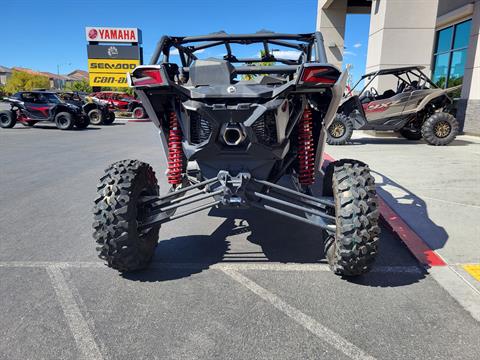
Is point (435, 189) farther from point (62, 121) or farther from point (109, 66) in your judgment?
point (109, 66)

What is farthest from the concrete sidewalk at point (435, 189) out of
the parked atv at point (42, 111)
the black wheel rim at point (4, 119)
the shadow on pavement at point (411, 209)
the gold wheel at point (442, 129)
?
the black wheel rim at point (4, 119)

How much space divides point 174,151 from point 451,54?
16.0 m

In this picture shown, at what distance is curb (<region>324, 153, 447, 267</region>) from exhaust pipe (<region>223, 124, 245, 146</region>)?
6.28 ft

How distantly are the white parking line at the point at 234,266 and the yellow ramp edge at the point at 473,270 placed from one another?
1.15 feet

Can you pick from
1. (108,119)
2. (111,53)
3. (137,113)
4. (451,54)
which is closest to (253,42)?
(451,54)

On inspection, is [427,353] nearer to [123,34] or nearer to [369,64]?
[369,64]

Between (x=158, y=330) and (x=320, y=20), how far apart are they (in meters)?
18.7

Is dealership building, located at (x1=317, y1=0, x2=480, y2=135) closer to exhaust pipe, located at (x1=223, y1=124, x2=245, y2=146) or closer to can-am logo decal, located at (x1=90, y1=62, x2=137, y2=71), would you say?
exhaust pipe, located at (x1=223, y1=124, x2=245, y2=146)

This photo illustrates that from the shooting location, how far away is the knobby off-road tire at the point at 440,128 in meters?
10.1

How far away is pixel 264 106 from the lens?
2.73 meters

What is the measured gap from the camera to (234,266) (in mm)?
3289

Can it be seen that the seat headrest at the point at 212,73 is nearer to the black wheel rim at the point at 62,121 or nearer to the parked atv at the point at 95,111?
the black wheel rim at the point at 62,121

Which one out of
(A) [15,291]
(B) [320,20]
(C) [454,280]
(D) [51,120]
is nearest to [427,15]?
(B) [320,20]

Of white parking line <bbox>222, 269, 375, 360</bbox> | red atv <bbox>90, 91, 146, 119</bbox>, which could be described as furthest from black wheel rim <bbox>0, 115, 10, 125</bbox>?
white parking line <bbox>222, 269, 375, 360</bbox>
